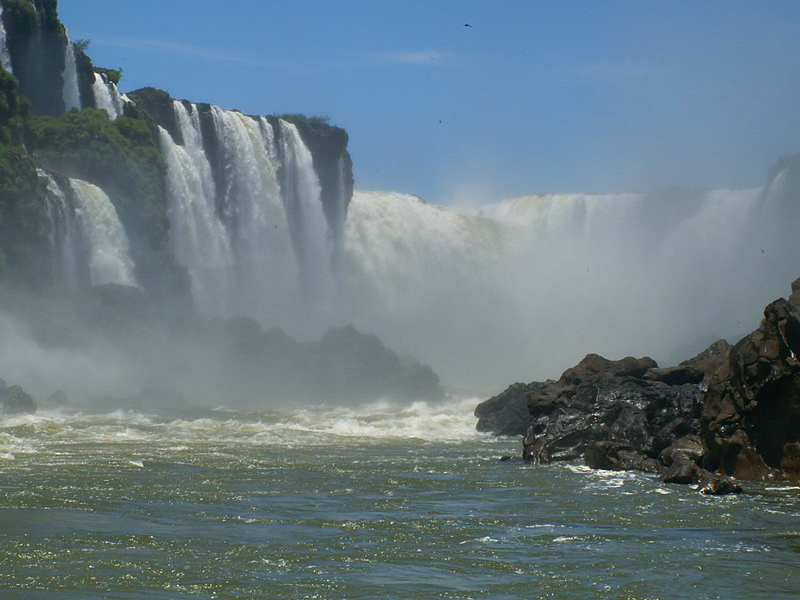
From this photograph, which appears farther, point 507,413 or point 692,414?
point 507,413

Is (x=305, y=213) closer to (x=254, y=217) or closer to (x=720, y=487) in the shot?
(x=254, y=217)

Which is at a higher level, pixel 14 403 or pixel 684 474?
pixel 14 403

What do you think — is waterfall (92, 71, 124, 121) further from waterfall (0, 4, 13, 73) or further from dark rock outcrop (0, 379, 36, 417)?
dark rock outcrop (0, 379, 36, 417)

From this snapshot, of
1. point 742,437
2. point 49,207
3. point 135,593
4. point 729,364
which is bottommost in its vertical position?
point 135,593

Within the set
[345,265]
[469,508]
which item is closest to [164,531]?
[469,508]

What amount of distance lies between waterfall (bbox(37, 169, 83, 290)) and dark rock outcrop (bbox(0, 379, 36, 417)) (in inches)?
479

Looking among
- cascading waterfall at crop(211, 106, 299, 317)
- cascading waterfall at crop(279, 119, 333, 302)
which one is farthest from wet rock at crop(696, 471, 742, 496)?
cascading waterfall at crop(279, 119, 333, 302)

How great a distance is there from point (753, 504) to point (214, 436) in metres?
14.2

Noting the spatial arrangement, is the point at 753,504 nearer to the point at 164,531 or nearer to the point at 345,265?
the point at 164,531

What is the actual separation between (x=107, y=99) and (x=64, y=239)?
43.4 feet

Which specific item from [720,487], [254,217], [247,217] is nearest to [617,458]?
[720,487]

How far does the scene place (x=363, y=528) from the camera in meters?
13.9

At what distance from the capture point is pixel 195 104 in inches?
2190

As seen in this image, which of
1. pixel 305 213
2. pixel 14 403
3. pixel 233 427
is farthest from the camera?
pixel 305 213
